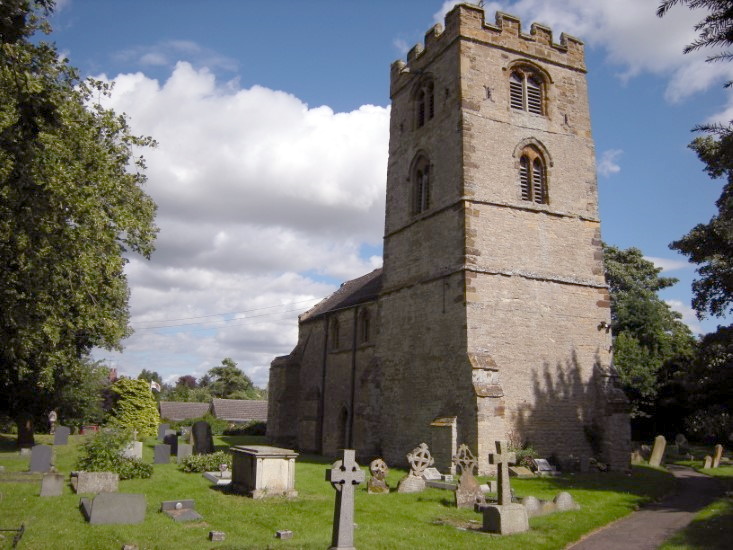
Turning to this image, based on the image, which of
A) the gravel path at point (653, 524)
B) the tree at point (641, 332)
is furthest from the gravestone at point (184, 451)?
the tree at point (641, 332)

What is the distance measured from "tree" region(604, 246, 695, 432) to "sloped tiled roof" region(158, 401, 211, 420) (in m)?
40.5

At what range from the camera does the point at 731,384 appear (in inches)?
992

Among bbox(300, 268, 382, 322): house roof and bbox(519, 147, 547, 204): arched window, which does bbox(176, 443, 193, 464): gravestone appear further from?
bbox(519, 147, 547, 204): arched window

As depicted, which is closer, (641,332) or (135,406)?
(641,332)

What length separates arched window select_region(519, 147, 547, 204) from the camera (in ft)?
71.0

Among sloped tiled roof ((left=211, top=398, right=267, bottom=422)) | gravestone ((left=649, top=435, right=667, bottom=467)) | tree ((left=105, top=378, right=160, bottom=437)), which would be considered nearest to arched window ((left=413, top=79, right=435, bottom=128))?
gravestone ((left=649, top=435, right=667, bottom=467))

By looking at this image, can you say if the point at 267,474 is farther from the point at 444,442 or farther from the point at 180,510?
the point at 444,442

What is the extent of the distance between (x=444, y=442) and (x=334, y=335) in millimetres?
11856

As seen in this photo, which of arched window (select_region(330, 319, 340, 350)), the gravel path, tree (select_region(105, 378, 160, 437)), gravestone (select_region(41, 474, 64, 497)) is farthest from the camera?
tree (select_region(105, 378, 160, 437))

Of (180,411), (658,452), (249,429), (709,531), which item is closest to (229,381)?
(180,411)

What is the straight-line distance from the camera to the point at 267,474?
14.5 meters

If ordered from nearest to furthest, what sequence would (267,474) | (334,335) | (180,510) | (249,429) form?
(180,510)
(267,474)
(334,335)
(249,429)

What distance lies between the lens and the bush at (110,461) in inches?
648

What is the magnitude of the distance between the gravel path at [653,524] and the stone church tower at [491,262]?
9.95ft
